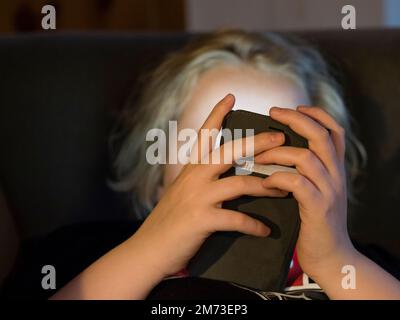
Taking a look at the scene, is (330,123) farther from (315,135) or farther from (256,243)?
(256,243)

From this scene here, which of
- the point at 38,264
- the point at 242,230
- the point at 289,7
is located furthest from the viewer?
the point at 289,7

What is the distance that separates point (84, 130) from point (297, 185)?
19.0 inches

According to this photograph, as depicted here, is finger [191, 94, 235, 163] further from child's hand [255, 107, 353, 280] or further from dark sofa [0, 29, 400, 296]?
dark sofa [0, 29, 400, 296]

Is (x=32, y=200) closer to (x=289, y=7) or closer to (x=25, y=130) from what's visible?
(x=25, y=130)

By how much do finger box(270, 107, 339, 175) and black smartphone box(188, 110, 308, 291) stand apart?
0.01 metres

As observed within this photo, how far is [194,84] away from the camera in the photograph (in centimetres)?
104

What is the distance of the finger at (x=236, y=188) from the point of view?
0.72 meters

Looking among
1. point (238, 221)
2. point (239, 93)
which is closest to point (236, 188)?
point (238, 221)

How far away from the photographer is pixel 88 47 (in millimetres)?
1122

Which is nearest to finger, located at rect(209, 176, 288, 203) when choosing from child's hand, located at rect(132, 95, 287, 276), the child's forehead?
child's hand, located at rect(132, 95, 287, 276)

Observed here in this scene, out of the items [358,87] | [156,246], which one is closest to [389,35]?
[358,87]

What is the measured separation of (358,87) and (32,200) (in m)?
0.55

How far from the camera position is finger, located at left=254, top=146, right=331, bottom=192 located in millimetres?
706

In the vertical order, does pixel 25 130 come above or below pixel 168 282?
above
